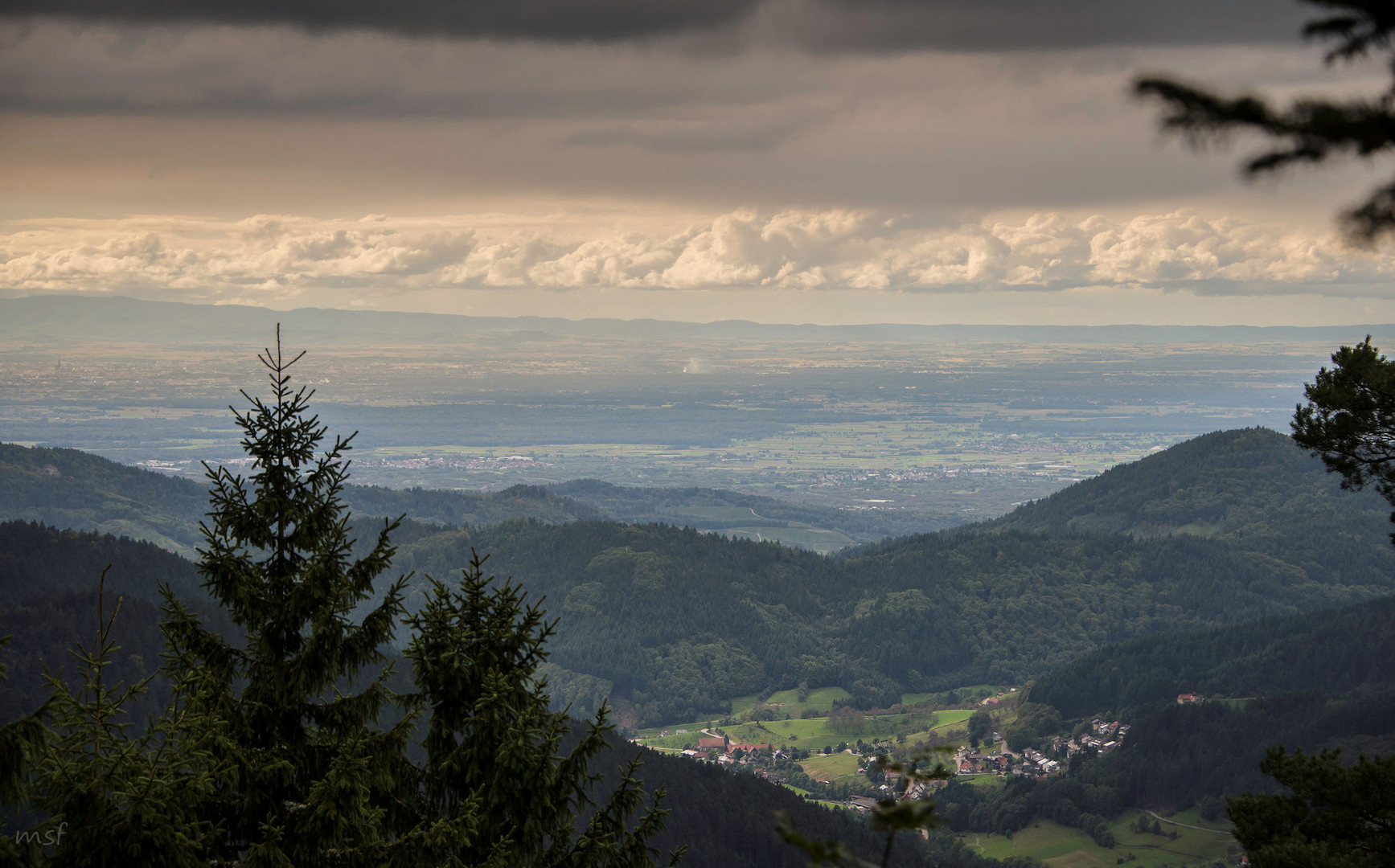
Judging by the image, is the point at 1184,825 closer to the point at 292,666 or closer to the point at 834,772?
the point at 834,772

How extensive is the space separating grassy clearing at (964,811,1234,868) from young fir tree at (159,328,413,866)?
15091 centimetres

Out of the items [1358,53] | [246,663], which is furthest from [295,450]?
[1358,53]

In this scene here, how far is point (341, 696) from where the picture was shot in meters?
18.3

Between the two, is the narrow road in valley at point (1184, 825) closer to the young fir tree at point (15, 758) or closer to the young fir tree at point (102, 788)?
the young fir tree at point (102, 788)

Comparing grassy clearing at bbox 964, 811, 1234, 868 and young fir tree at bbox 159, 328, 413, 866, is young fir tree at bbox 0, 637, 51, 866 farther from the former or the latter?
grassy clearing at bbox 964, 811, 1234, 868

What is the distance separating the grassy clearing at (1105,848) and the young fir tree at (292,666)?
495 feet

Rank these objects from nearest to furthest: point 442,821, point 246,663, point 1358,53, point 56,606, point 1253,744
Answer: point 1358,53 → point 442,821 → point 246,663 → point 56,606 → point 1253,744

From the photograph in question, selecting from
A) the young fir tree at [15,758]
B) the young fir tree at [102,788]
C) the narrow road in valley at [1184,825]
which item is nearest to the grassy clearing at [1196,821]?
the narrow road in valley at [1184,825]

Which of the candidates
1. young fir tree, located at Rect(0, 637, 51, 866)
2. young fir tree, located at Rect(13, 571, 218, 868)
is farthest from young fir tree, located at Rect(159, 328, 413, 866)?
young fir tree, located at Rect(0, 637, 51, 866)

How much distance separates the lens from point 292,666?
17.8m

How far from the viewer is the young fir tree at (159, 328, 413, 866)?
54.8ft

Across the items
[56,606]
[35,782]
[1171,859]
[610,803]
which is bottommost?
[1171,859]

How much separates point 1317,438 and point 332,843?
2741cm

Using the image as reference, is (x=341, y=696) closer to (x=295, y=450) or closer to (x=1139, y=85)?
(x=295, y=450)
